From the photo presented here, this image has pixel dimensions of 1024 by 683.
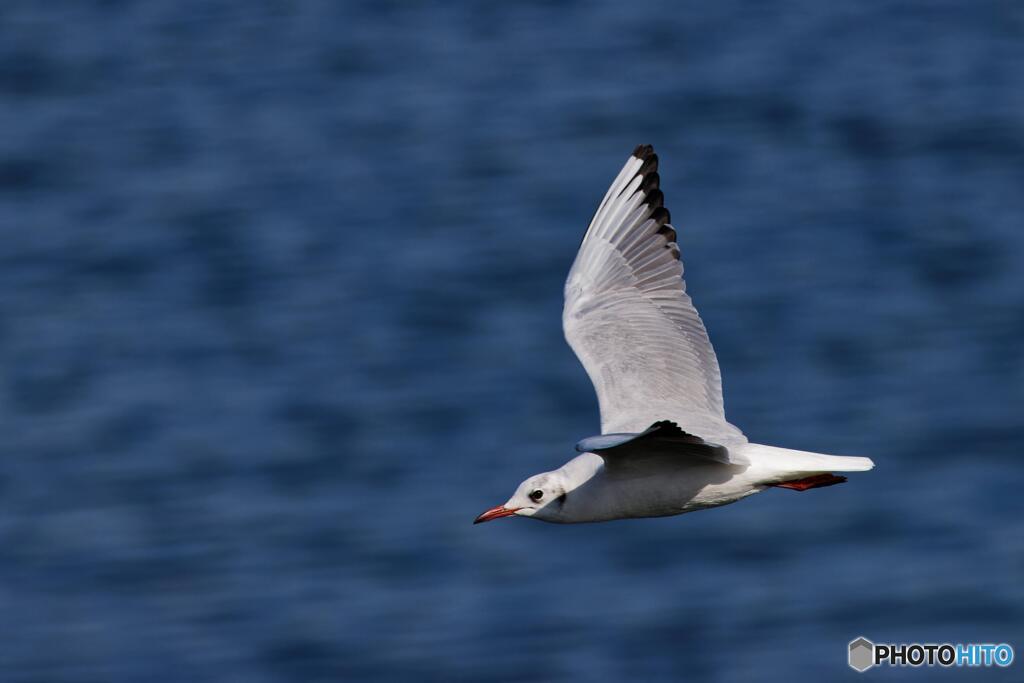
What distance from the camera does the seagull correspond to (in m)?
9.16

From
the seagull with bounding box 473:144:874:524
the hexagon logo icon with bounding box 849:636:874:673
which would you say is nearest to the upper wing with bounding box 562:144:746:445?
the seagull with bounding box 473:144:874:524

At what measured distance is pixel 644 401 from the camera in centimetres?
998

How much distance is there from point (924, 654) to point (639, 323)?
3552 millimetres

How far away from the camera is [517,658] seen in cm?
1259

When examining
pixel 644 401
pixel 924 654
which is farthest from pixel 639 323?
pixel 924 654

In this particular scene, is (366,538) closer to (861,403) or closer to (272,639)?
(272,639)

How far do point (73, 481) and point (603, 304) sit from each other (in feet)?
17.9

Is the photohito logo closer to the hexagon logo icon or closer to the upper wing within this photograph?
the hexagon logo icon

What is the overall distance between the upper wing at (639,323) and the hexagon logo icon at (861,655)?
3047mm

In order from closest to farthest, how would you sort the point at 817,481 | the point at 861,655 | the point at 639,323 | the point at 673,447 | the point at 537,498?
1. the point at 673,447
2. the point at 537,498
3. the point at 817,481
4. the point at 639,323
5. the point at 861,655

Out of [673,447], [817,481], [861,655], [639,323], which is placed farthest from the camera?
[861,655]

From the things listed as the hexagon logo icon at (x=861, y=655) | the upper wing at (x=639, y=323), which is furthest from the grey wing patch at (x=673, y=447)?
the hexagon logo icon at (x=861, y=655)

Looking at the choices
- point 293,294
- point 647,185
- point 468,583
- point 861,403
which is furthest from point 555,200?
point 647,185

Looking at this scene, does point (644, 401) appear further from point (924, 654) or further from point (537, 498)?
point (924, 654)
